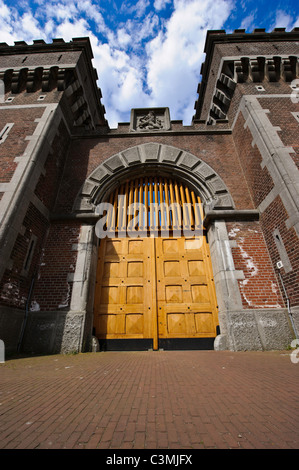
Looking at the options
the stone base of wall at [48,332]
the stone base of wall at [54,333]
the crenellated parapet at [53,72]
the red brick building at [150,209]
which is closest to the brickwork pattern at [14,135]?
the red brick building at [150,209]

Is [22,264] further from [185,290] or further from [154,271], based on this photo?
[185,290]

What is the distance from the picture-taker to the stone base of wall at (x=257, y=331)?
4.41 m

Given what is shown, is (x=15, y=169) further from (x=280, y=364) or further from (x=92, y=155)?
(x=280, y=364)

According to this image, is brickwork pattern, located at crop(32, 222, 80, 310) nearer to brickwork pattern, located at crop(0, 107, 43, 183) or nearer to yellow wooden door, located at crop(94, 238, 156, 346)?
yellow wooden door, located at crop(94, 238, 156, 346)

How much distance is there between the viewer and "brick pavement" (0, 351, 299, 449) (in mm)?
1207

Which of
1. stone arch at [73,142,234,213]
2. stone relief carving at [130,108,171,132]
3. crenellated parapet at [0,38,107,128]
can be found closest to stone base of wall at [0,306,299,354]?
stone arch at [73,142,234,213]

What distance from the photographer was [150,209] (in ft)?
22.2

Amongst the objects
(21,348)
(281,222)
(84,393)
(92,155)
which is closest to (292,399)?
(84,393)

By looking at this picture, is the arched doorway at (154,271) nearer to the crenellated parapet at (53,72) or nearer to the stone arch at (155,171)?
the stone arch at (155,171)

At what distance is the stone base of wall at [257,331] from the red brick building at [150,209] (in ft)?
0.08

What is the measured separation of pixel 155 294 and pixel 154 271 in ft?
2.13

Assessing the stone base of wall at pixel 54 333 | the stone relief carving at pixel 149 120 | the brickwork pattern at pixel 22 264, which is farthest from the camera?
the stone relief carving at pixel 149 120

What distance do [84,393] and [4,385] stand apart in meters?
1.04

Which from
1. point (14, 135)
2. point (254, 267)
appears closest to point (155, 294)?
point (254, 267)
